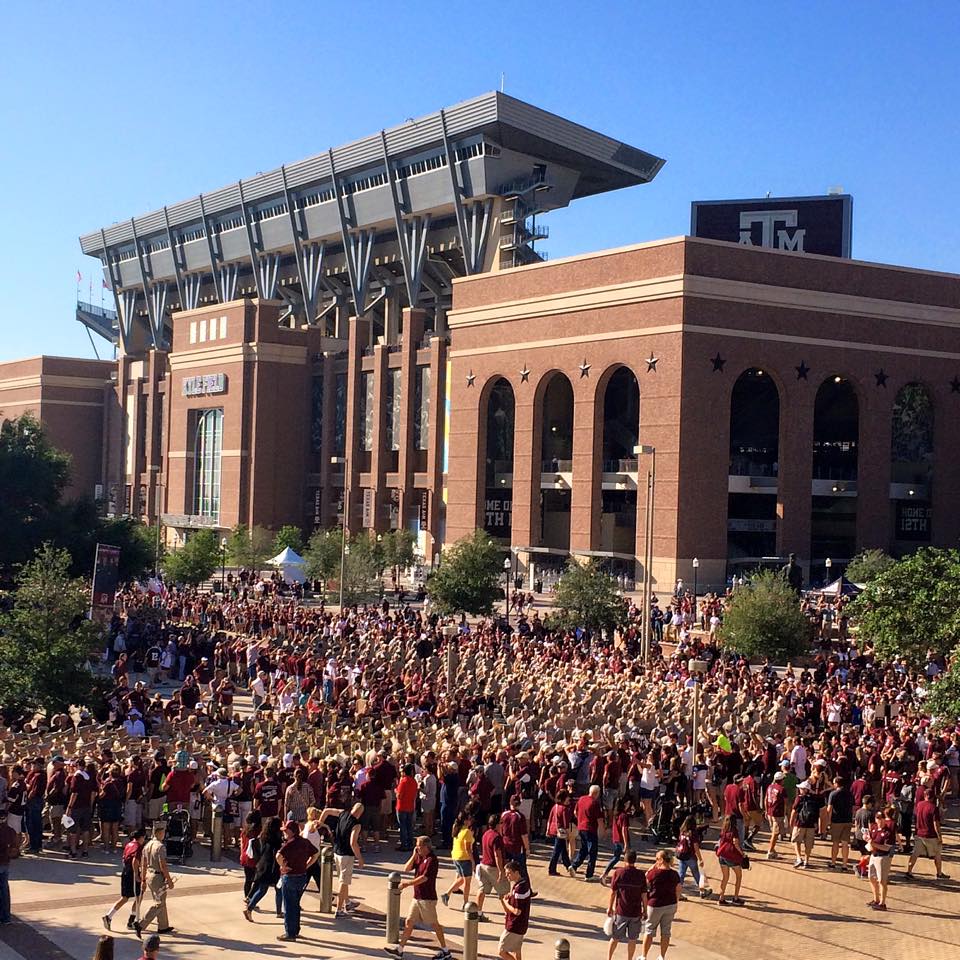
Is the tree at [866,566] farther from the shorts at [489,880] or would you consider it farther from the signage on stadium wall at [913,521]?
the shorts at [489,880]

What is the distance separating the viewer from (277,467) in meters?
84.6

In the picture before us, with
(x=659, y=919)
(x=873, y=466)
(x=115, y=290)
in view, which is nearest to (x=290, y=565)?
(x=873, y=466)

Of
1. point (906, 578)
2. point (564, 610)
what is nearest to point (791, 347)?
point (564, 610)

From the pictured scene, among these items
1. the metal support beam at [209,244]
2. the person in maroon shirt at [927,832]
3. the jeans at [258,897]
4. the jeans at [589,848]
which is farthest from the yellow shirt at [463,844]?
the metal support beam at [209,244]

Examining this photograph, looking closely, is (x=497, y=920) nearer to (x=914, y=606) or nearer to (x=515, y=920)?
(x=515, y=920)

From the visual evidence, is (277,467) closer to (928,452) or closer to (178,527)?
(178,527)

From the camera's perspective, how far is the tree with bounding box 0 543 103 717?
2464cm

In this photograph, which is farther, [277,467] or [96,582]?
[277,467]

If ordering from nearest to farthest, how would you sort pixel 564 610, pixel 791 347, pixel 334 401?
pixel 564 610 < pixel 791 347 < pixel 334 401

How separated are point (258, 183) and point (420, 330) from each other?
24.4 metres

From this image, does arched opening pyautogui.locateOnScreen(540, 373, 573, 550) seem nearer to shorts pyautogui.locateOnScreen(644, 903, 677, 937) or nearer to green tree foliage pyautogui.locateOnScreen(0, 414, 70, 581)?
green tree foliage pyautogui.locateOnScreen(0, 414, 70, 581)

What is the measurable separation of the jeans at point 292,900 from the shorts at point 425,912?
135 centimetres

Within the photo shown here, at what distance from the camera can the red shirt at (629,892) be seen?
12992mm

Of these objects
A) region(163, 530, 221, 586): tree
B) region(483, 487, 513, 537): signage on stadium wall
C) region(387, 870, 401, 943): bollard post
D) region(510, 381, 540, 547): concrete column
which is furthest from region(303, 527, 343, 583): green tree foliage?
region(387, 870, 401, 943): bollard post
